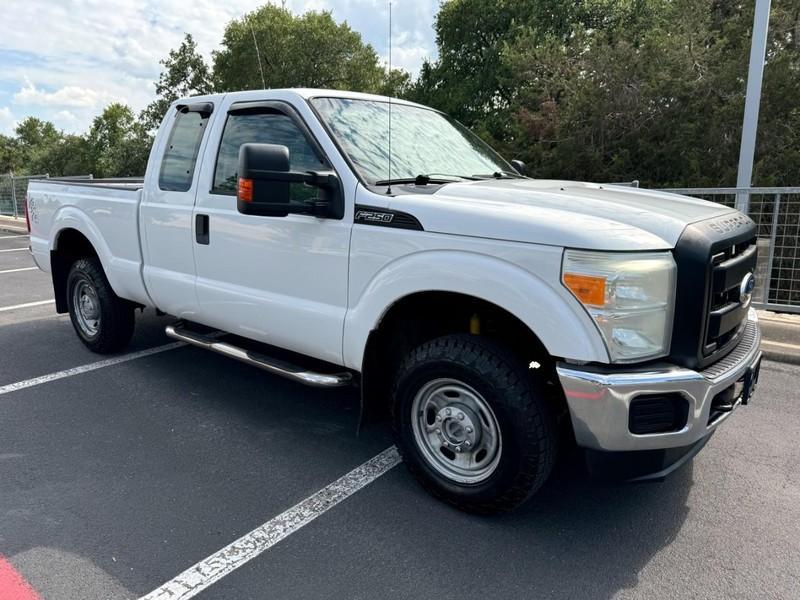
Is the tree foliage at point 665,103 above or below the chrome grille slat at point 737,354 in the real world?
above

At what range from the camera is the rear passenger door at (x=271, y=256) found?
3418 mm

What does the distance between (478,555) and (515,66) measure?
16.8 m

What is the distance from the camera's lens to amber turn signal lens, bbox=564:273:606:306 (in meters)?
2.49

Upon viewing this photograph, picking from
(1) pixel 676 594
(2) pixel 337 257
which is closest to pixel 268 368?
(2) pixel 337 257

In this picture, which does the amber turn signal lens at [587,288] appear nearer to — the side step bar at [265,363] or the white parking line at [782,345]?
the side step bar at [265,363]

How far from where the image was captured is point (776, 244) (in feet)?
21.8

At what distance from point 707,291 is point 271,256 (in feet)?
7.50

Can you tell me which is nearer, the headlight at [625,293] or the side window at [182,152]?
the headlight at [625,293]

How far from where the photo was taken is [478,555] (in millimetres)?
2775

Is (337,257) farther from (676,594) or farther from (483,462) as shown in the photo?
(676,594)

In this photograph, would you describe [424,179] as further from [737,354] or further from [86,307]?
[86,307]

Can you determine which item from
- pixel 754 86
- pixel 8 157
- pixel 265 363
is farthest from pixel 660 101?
pixel 8 157

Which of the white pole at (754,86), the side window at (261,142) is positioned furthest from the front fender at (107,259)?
the white pole at (754,86)

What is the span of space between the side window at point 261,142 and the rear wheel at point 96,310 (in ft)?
5.94
